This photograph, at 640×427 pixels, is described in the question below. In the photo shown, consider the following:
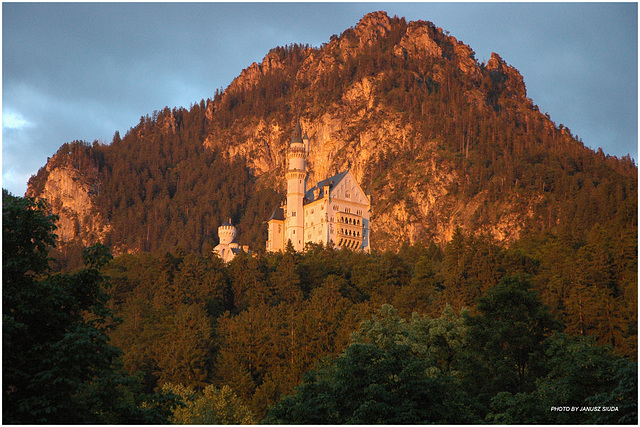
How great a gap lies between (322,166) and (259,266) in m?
116

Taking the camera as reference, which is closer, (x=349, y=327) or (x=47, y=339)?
(x=47, y=339)

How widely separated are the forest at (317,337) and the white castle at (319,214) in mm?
12674

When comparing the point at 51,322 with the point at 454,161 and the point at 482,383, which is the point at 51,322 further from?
the point at 454,161

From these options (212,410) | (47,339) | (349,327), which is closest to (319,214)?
(349,327)

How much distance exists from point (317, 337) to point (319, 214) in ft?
185

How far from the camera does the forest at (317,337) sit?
21547mm

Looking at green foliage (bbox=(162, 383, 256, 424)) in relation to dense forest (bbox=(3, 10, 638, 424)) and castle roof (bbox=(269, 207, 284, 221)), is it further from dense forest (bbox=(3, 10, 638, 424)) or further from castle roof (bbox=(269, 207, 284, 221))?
castle roof (bbox=(269, 207, 284, 221))

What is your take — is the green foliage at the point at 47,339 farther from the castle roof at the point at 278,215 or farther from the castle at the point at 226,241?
the castle at the point at 226,241

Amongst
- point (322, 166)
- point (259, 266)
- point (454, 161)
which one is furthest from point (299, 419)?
point (322, 166)

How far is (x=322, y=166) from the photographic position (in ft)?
651

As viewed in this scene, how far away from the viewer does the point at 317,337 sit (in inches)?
2203

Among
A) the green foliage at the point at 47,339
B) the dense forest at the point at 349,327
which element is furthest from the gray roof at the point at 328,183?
the green foliage at the point at 47,339

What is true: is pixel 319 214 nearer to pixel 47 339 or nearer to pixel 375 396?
pixel 375 396

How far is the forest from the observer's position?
2155cm
